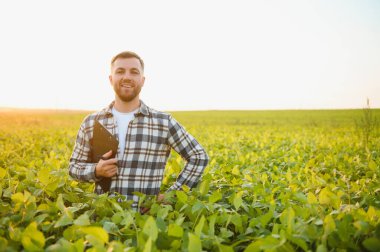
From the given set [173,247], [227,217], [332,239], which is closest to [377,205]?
[332,239]

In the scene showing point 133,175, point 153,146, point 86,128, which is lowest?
point 133,175

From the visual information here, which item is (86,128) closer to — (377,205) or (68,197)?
(68,197)

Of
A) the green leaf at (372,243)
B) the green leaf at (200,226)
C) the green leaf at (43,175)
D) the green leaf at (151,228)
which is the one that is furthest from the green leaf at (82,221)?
the green leaf at (372,243)

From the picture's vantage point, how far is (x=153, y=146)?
8.45 feet

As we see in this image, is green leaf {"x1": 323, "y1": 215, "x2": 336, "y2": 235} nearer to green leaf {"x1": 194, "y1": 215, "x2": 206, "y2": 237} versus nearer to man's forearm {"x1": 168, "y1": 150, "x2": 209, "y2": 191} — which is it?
green leaf {"x1": 194, "y1": 215, "x2": 206, "y2": 237}

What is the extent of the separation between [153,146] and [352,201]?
5.30 ft

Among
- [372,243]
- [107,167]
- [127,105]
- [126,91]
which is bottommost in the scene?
[372,243]

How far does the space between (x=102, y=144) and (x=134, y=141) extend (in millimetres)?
257

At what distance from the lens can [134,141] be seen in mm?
2539

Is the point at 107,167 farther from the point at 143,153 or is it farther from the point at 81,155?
the point at 81,155

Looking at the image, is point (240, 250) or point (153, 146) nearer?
point (240, 250)

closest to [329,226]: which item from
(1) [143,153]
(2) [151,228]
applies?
(2) [151,228]

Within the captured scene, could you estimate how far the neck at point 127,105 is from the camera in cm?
264

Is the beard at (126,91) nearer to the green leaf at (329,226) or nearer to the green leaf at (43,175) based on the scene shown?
the green leaf at (43,175)
